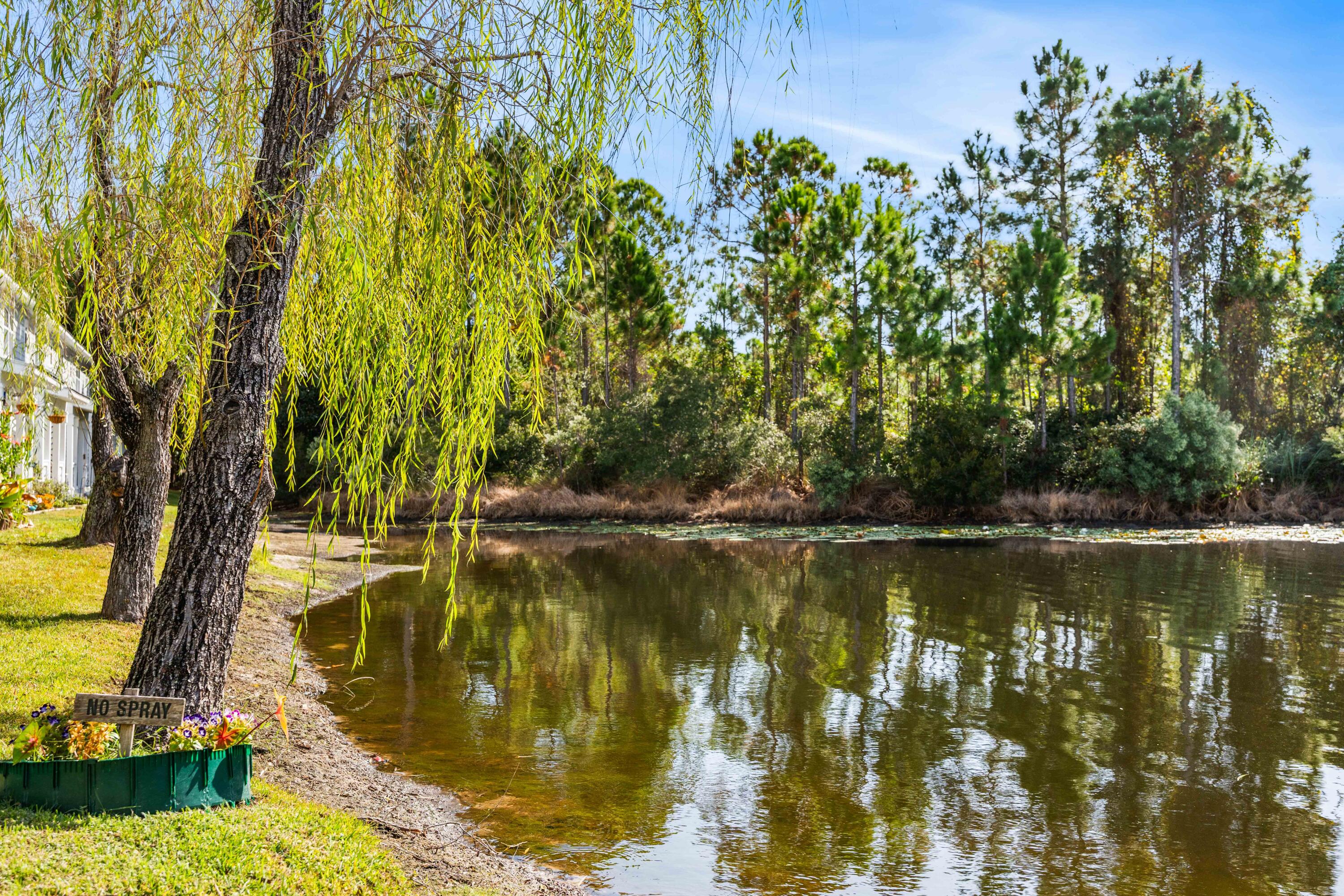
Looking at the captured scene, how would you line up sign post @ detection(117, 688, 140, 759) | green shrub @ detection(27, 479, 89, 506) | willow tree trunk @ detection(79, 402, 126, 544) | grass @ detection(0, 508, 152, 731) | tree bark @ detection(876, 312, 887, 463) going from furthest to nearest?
tree bark @ detection(876, 312, 887, 463) < green shrub @ detection(27, 479, 89, 506) < willow tree trunk @ detection(79, 402, 126, 544) < grass @ detection(0, 508, 152, 731) < sign post @ detection(117, 688, 140, 759)

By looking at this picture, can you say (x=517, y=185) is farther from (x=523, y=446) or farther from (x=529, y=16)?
(x=523, y=446)

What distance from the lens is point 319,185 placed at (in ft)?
14.8

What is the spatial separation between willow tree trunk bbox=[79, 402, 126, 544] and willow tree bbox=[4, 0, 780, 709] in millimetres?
4730

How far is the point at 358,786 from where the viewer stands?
20.0 ft

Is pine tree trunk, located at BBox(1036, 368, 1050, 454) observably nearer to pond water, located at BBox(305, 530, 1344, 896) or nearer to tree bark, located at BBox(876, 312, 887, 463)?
tree bark, located at BBox(876, 312, 887, 463)

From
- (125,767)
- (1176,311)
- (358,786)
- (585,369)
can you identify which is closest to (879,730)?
(358,786)

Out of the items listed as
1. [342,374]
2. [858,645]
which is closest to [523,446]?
[858,645]

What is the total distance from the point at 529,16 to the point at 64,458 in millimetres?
25501

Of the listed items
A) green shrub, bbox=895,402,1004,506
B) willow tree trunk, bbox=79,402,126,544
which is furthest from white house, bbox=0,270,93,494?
green shrub, bbox=895,402,1004,506

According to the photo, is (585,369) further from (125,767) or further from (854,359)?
(125,767)

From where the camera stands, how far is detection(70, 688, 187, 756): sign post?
14.5 feet

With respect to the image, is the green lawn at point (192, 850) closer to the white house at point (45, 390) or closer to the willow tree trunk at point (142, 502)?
the willow tree trunk at point (142, 502)

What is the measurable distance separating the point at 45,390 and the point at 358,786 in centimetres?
Answer: 707

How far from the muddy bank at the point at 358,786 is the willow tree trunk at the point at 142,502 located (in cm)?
107
